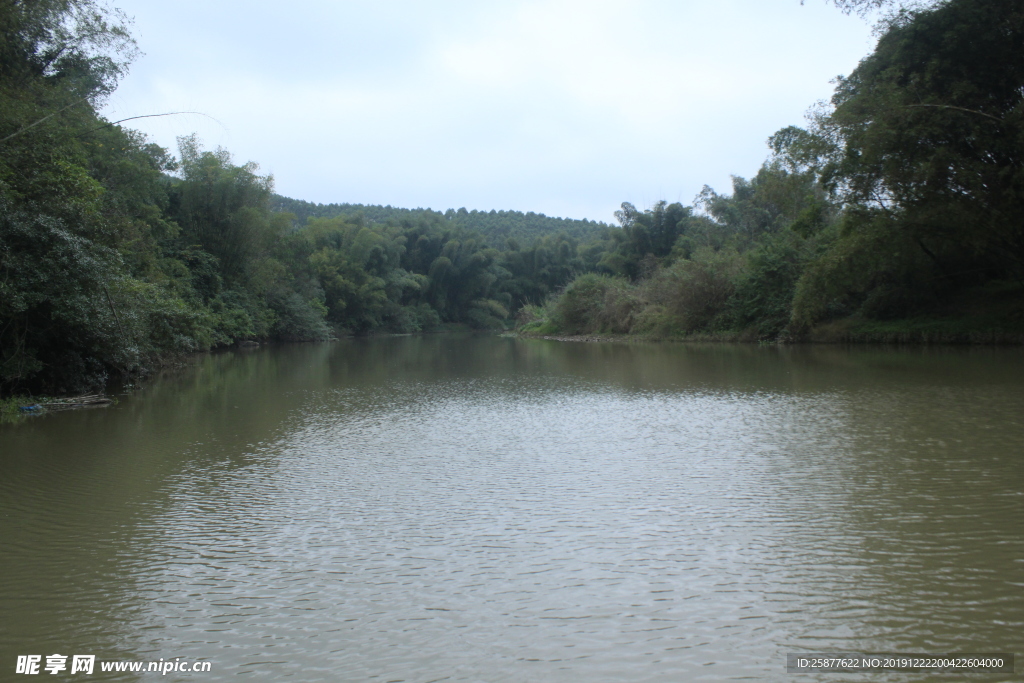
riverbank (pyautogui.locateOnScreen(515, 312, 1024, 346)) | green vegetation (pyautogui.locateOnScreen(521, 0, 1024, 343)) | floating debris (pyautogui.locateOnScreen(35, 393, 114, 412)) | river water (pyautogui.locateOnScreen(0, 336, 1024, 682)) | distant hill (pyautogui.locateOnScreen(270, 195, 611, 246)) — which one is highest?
distant hill (pyautogui.locateOnScreen(270, 195, 611, 246))

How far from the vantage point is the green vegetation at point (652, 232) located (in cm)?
1183

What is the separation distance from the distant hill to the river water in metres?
69.1

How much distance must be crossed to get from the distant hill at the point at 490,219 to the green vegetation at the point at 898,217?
45.2 meters

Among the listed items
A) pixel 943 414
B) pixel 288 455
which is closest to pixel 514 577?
pixel 288 455

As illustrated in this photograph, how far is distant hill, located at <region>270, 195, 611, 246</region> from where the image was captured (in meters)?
84.2

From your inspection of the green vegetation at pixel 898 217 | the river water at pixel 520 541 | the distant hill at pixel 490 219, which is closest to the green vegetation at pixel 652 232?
the green vegetation at pixel 898 217

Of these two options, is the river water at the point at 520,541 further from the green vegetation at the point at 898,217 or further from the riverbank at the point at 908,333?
the riverbank at the point at 908,333

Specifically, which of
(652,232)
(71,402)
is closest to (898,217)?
(71,402)

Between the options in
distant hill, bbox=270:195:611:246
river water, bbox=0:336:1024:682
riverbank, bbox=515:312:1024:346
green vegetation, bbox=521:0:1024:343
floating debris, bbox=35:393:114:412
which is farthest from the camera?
distant hill, bbox=270:195:611:246

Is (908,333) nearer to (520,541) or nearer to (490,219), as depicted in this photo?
(520,541)

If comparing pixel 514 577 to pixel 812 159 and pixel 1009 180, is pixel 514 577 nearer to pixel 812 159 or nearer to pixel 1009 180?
pixel 1009 180

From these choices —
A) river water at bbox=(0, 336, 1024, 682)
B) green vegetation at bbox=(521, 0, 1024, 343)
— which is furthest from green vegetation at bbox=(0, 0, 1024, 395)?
river water at bbox=(0, 336, 1024, 682)

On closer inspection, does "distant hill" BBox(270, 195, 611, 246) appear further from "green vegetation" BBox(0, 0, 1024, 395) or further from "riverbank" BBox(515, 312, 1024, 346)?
"riverbank" BBox(515, 312, 1024, 346)

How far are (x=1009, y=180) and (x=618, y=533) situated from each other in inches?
726
